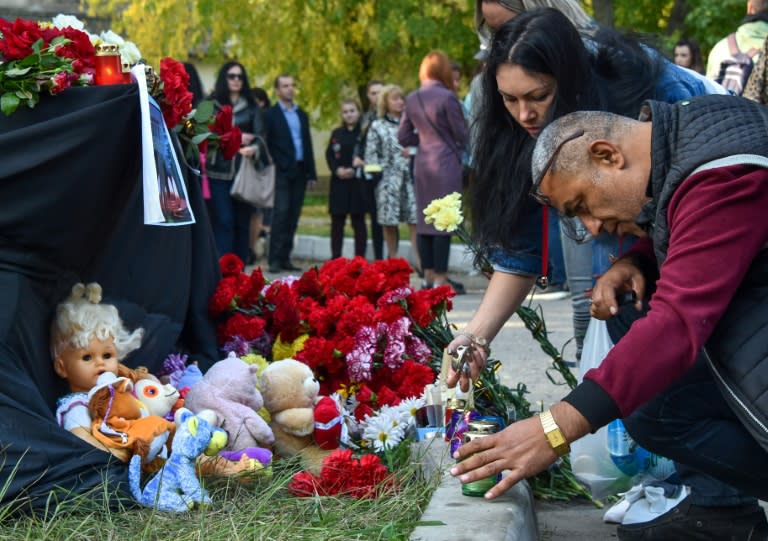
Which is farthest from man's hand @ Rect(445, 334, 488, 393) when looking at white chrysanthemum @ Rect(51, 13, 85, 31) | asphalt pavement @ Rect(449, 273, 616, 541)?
white chrysanthemum @ Rect(51, 13, 85, 31)

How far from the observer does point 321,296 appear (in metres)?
5.12

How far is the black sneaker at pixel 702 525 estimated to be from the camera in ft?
11.0

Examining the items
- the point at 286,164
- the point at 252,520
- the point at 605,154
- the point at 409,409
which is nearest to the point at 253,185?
the point at 286,164

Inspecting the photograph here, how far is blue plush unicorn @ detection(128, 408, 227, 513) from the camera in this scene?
3467 mm

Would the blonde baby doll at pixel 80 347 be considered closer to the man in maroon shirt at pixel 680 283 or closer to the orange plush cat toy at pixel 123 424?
the orange plush cat toy at pixel 123 424

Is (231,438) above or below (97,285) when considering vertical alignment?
below

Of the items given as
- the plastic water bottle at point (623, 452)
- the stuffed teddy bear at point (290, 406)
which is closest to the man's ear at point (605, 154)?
the plastic water bottle at point (623, 452)

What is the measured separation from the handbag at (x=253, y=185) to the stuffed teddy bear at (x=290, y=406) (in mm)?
6519

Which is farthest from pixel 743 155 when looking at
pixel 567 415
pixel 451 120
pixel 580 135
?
pixel 451 120

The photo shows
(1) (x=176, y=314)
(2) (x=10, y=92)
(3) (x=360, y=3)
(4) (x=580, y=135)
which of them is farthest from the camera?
(3) (x=360, y=3)

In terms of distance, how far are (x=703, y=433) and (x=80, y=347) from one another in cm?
192

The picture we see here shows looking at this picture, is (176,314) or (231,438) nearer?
(231,438)

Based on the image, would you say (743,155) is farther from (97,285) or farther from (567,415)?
(97,285)

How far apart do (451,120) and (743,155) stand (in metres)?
7.39
